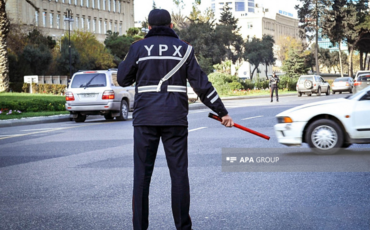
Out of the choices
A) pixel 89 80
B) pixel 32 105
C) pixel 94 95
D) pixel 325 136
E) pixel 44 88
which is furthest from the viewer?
pixel 44 88

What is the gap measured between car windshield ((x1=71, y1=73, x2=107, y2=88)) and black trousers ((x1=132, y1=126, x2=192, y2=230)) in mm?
18168

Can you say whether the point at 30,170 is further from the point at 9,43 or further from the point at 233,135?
the point at 9,43

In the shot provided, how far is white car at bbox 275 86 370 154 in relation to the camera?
37.1ft

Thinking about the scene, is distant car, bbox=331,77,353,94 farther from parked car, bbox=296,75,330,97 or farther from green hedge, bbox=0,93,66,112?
green hedge, bbox=0,93,66,112

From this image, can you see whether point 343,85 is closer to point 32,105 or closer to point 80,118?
point 32,105

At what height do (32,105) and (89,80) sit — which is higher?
(89,80)

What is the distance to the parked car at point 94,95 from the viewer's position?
2319 centimetres

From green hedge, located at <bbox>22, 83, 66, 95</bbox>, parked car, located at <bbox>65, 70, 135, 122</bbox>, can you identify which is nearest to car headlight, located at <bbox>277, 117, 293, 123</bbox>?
parked car, located at <bbox>65, 70, 135, 122</bbox>

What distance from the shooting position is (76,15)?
3703 inches

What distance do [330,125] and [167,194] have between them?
4.46 metres

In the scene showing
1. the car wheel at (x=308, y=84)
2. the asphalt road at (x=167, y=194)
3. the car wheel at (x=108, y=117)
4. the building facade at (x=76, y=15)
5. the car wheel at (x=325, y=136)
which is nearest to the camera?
the asphalt road at (x=167, y=194)

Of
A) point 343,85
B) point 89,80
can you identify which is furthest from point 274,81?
point 343,85

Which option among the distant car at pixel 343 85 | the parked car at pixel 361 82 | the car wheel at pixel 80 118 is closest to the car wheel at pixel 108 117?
the car wheel at pixel 80 118

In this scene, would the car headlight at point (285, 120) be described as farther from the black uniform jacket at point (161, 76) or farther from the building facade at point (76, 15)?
the building facade at point (76, 15)
